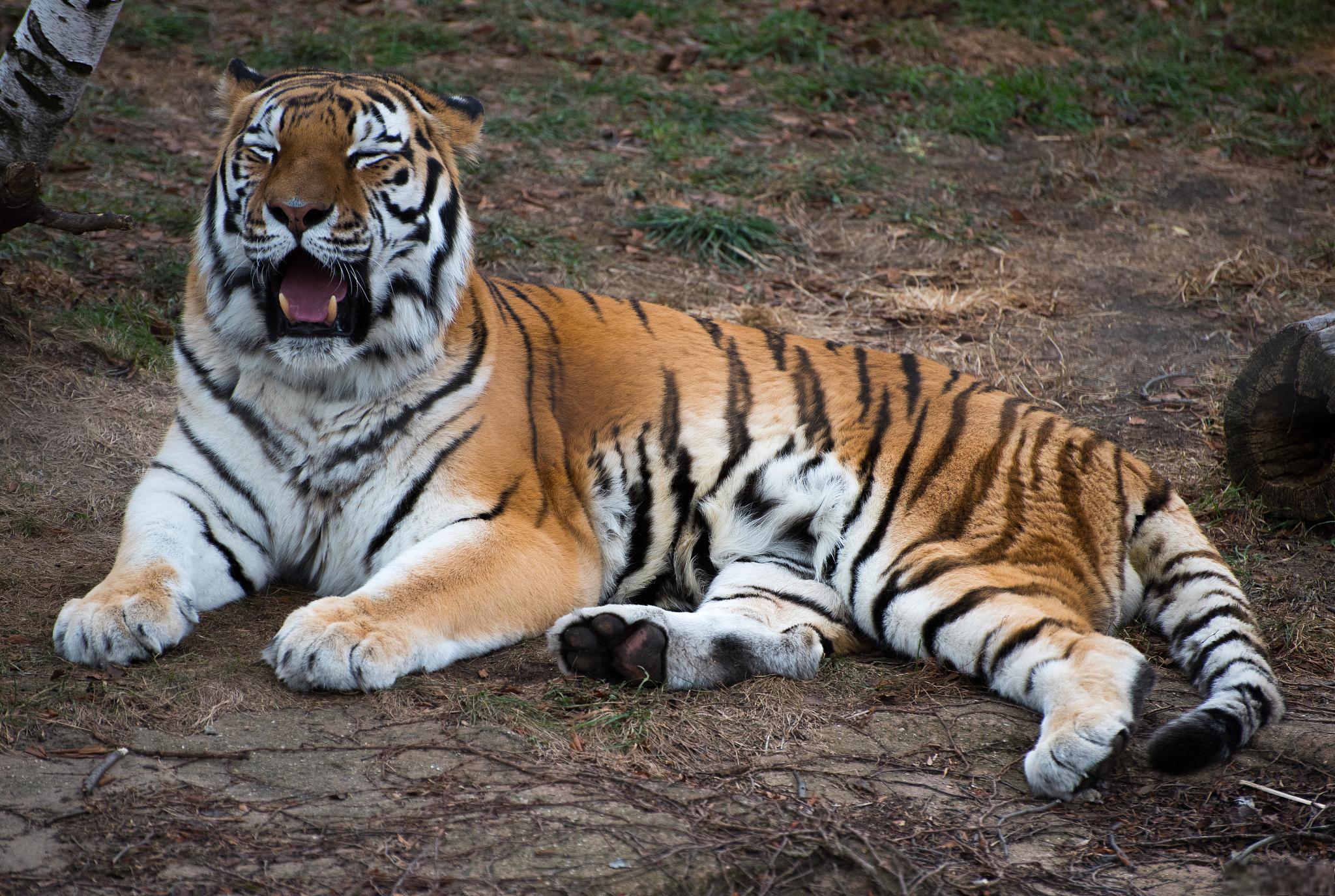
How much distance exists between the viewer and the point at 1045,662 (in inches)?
115

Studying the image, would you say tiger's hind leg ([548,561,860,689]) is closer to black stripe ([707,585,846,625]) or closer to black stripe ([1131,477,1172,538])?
black stripe ([707,585,846,625])

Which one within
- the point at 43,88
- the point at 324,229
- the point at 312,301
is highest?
the point at 43,88

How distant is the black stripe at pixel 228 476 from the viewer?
11.0ft

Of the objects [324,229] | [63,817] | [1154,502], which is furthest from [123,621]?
[1154,502]

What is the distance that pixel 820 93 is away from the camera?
335 inches

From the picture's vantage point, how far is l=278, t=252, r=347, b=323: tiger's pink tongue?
10.7 ft

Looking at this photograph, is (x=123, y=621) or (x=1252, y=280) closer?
(x=123, y=621)

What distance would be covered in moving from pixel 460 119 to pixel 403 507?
A: 3.99 ft

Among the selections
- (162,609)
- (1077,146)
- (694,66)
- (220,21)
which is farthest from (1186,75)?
(162,609)

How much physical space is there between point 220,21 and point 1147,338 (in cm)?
658

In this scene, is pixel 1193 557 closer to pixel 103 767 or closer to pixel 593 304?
pixel 593 304

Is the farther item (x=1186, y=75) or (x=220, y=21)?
(x=1186, y=75)

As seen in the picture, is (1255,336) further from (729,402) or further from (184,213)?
(184,213)

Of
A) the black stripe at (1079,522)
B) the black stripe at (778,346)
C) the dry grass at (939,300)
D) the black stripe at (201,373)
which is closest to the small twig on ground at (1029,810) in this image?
the black stripe at (1079,522)
